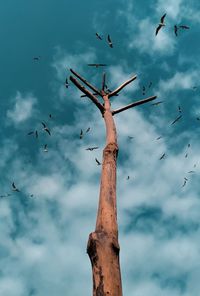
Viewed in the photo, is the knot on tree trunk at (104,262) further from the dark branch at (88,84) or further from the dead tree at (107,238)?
the dark branch at (88,84)

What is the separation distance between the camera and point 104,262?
3.46 meters

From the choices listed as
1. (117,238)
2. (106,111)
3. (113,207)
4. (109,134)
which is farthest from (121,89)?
(117,238)

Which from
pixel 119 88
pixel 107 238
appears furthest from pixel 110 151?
pixel 119 88

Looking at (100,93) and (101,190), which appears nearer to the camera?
(101,190)

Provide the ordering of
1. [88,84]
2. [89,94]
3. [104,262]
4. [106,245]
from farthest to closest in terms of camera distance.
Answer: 1. [88,84]
2. [89,94]
3. [106,245]
4. [104,262]

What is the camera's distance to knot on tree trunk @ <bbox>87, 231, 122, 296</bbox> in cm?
321

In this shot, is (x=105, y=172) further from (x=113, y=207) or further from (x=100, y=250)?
(x=100, y=250)

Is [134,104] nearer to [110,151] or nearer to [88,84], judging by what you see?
[88,84]

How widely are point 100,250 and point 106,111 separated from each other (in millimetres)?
4454

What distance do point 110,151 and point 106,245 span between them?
7.93 feet

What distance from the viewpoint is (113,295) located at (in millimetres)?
3137

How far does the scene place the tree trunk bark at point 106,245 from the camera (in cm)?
325

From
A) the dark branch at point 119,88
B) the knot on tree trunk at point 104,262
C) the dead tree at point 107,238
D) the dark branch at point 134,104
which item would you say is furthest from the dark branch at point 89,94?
the knot on tree trunk at point 104,262

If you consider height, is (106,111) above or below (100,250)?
above
